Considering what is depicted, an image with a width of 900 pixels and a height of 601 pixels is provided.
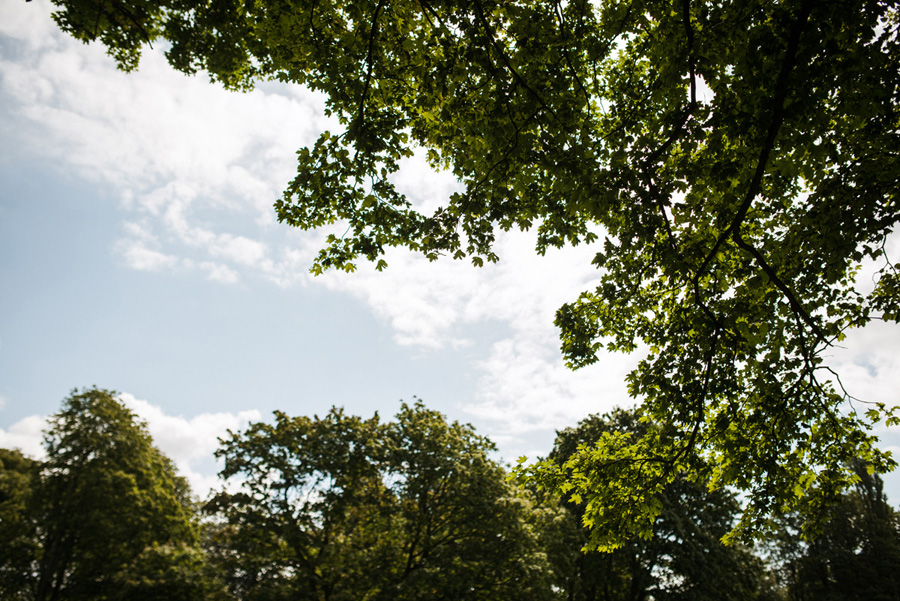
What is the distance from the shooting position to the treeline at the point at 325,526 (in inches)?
589

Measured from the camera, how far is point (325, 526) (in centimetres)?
1559

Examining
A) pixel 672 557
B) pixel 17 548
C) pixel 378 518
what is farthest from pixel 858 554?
pixel 17 548

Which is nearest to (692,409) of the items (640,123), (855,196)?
(855,196)

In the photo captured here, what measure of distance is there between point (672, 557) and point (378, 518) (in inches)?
626

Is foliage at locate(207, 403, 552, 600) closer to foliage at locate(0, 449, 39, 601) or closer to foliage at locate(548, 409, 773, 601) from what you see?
foliage at locate(548, 409, 773, 601)

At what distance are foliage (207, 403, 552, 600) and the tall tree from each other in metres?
4.25

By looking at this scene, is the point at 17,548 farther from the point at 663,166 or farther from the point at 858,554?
the point at 858,554

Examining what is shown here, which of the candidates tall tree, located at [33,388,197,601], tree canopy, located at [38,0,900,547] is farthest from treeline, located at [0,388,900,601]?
tree canopy, located at [38,0,900,547]

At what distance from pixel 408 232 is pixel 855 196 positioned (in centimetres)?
667

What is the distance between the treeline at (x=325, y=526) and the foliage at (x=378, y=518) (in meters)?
0.06

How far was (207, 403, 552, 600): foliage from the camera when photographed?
14.6 m

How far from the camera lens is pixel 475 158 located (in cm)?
675

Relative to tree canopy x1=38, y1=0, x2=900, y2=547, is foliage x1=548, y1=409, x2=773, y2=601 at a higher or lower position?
lower

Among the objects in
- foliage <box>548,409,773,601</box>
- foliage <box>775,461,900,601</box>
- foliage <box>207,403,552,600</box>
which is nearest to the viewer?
foliage <box>207,403,552,600</box>
